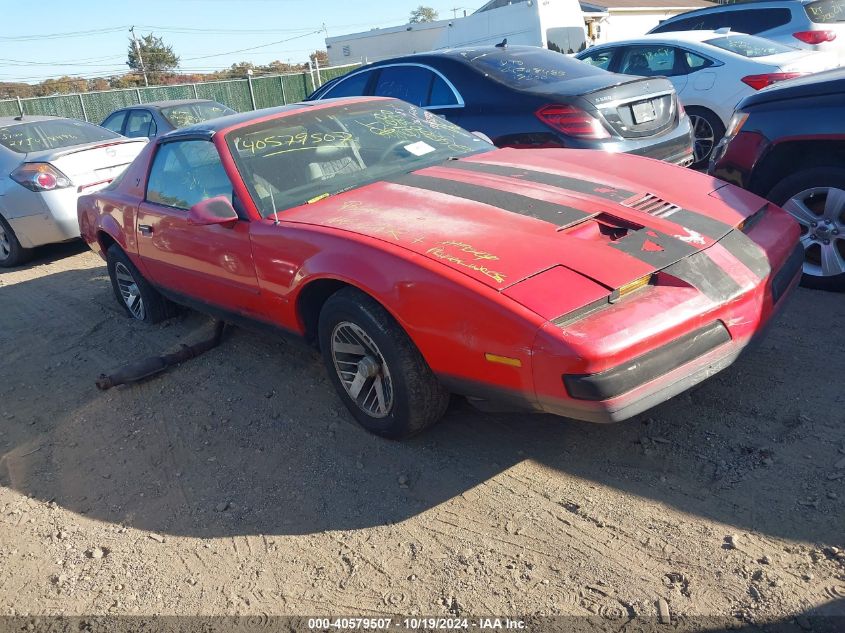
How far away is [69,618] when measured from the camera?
2.65m

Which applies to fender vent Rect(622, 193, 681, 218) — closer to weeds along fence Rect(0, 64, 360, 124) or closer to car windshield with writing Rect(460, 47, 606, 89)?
car windshield with writing Rect(460, 47, 606, 89)

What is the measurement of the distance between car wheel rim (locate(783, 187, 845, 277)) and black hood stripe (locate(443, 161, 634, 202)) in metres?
1.63

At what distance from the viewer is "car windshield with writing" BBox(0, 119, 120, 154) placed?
26.3 feet

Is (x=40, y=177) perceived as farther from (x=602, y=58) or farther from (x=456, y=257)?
(x=602, y=58)

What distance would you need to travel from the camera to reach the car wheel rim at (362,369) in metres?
3.24

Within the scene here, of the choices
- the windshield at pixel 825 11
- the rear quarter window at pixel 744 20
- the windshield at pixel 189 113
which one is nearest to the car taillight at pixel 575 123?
the windshield at pixel 825 11

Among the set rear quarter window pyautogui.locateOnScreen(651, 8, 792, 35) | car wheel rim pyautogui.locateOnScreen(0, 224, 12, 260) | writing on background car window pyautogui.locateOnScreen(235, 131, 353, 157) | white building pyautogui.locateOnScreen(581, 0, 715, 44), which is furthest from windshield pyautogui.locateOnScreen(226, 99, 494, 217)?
white building pyautogui.locateOnScreen(581, 0, 715, 44)

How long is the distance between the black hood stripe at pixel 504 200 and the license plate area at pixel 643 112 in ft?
8.90

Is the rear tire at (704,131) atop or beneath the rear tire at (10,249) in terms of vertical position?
atop

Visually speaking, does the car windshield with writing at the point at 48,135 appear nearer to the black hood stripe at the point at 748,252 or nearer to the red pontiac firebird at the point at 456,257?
the red pontiac firebird at the point at 456,257

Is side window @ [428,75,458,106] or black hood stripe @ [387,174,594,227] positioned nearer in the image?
black hood stripe @ [387,174,594,227]

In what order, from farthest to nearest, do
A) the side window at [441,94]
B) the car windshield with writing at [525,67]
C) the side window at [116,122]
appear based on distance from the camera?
the side window at [116,122] → the side window at [441,94] → the car windshield with writing at [525,67]

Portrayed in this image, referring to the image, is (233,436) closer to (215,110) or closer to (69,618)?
(69,618)

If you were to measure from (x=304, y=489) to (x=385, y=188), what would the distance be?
1628 millimetres
